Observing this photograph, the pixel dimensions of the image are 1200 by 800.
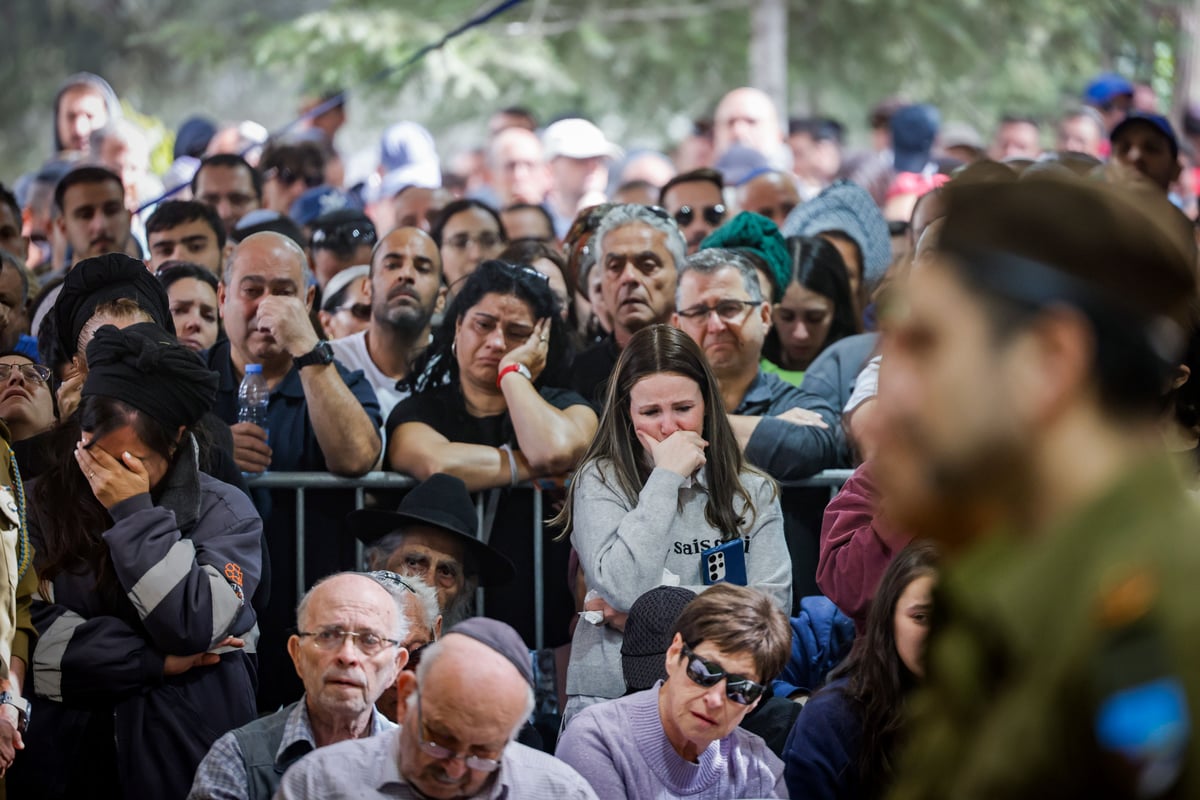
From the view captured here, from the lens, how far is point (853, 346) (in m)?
6.35

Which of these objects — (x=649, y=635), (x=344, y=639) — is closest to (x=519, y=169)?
(x=649, y=635)

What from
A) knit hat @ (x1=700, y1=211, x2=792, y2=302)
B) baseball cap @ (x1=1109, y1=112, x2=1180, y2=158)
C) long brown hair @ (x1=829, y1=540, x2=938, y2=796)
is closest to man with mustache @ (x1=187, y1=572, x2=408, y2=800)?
long brown hair @ (x1=829, y1=540, x2=938, y2=796)

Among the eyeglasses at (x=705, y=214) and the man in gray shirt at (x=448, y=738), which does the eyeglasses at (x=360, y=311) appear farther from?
the man in gray shirt at (x=448, y=738)

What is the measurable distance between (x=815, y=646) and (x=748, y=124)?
21.3ft

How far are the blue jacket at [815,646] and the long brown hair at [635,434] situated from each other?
37 centimetres

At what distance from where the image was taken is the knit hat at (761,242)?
6.75m

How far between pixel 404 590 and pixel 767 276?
2.23 meters

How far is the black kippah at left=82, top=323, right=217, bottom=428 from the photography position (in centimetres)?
471

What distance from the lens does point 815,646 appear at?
536 centimetres

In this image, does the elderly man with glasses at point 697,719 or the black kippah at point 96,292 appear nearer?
the elderly man with glasses at point 697,719

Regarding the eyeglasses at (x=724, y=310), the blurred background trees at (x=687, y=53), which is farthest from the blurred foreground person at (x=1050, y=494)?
the blurred background trees at (x=687, y=53)

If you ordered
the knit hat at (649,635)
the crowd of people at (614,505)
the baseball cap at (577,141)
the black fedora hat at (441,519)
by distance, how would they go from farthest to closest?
1. the baseball cap at (577,141)
2. the black fedora hat at (441,519)
3. the knit hat at (649,635)
4. the crowd of people at (614,505)

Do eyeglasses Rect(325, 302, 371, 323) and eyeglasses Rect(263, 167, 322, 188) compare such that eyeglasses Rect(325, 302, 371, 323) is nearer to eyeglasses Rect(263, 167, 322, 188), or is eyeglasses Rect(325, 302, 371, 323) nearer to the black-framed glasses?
the black-framed glasses

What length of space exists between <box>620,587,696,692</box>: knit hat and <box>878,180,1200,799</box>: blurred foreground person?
3178 millimetres
